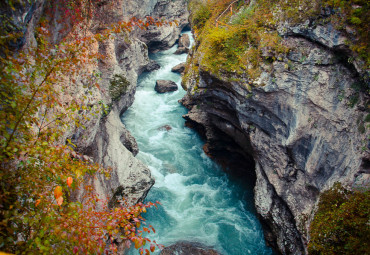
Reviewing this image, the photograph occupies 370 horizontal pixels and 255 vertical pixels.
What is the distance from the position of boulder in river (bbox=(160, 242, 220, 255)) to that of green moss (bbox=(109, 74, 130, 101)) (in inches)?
276

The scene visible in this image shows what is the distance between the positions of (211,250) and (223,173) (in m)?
4.90

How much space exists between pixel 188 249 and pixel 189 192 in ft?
11.6

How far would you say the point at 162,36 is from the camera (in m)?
27.1

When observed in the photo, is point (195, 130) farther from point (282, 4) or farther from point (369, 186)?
point (369, 186)

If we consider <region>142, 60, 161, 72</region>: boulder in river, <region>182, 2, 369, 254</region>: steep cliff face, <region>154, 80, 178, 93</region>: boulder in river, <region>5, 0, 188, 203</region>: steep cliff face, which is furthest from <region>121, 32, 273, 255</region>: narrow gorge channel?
<region>142, 60, 161, 72</region>: boulder in river

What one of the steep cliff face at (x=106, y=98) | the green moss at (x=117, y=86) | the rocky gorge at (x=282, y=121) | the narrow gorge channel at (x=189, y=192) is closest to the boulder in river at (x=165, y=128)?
the narrow gorge channel at (x=189, y=192)

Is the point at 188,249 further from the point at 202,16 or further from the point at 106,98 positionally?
the point at 202,16

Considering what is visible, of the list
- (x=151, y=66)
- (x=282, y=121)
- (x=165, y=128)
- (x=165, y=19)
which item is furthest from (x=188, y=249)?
(x=165, y=19)

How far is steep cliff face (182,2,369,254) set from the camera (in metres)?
6.78

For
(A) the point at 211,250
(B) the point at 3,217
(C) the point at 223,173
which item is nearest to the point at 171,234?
(A) the point at 211,250

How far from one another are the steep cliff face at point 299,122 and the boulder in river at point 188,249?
105 inches

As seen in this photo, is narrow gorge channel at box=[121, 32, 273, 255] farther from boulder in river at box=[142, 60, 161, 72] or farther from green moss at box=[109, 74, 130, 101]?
boulder in river at box=[142, 60, 161, 72]

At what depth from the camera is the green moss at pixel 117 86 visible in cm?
1150

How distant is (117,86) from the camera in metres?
11.7
